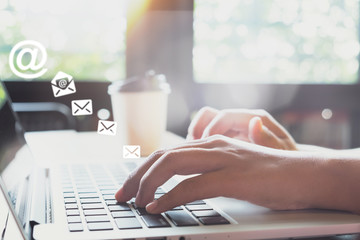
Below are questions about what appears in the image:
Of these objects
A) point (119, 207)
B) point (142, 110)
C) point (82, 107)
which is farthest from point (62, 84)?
point (119, 207)

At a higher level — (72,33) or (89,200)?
(72,33)

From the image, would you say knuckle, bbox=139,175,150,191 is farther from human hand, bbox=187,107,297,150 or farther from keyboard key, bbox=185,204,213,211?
human hand, bbox=187,107,297,150

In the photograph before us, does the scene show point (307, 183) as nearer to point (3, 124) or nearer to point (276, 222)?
point (276, 222)

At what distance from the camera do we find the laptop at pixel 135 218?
0.40 m

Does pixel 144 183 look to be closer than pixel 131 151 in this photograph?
Yes

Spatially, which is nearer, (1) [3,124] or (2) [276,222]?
(2) [276,222]

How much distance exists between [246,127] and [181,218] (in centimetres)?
43

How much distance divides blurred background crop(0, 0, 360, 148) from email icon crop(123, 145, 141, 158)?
2.29 ft

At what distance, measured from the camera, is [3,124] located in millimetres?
689

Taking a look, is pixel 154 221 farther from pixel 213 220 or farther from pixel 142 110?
pixel 142 110

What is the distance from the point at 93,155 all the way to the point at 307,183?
23.1 inches

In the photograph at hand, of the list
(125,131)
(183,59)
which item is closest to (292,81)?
(183,59)

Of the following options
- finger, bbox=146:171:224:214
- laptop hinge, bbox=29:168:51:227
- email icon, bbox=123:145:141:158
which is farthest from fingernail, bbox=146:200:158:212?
email icon, bbox=123:145:141:158

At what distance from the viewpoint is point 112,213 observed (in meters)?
0.46
